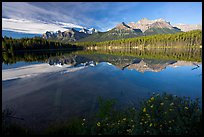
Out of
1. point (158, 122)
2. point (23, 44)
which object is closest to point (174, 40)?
point (23, 44)

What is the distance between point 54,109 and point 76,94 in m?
5.14

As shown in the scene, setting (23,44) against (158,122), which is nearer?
(158,122)

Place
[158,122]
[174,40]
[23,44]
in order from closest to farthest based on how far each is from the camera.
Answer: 1. [158,122]
2. [23,44]
3. [174,40]

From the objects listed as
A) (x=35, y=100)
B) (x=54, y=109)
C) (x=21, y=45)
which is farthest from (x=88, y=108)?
(x=21, y=45)

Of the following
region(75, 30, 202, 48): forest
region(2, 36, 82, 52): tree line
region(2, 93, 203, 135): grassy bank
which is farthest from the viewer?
region(75, 30, 202, 48): forest

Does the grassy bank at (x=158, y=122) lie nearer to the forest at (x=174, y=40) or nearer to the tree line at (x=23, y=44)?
the tree line at (x=23, y=44)

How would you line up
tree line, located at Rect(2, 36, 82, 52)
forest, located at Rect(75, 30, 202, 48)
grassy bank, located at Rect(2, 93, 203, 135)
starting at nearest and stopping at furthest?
grassy bank, located at Rect(2, 93, 203, 135) → tree line, located at Rect(2, 36, 82, 52) → forest, located at Rect(75, 30, 202, 48)

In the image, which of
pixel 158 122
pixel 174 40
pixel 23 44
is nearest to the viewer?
pixel 158 122

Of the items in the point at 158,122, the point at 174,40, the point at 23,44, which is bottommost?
the point at 158,122

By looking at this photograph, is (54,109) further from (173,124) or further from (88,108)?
(173,124)

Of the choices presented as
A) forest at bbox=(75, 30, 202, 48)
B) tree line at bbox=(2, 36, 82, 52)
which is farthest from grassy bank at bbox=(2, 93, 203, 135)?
forest at bbox=(75, 30, 202, 48)

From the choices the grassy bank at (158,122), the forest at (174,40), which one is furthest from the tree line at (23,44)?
the grassy bank at (158,122)

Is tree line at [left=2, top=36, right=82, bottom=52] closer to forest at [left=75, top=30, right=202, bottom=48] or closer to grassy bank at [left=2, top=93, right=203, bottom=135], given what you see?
forest at [left=75, top=30, right=202, bottom=48]

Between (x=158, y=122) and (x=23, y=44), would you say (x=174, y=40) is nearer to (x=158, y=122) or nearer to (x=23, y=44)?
(x=23, y=44)
